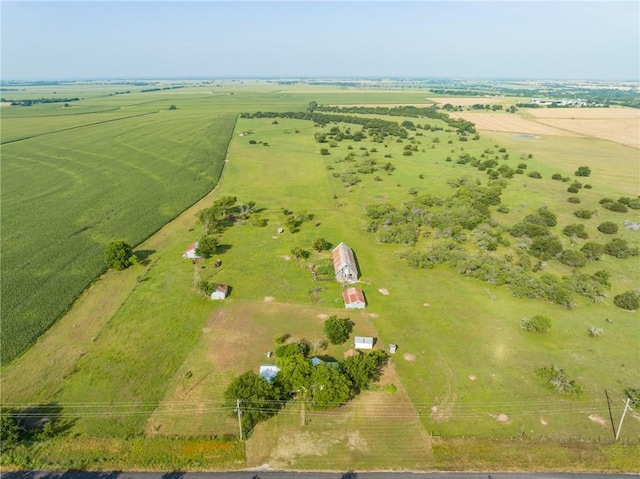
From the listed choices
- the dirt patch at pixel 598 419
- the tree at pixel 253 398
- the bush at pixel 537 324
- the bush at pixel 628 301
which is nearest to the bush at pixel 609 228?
the bush at pixel 628 301

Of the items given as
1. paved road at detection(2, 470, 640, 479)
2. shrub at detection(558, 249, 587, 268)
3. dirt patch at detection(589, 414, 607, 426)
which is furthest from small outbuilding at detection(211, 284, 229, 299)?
shrub at detection(558, 249, 587, 268)

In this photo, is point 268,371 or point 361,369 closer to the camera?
point 361,369

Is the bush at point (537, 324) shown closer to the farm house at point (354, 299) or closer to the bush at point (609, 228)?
the farm house at point (354, 299)

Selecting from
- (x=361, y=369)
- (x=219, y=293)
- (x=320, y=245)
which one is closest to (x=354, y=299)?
(x=361, y=369)

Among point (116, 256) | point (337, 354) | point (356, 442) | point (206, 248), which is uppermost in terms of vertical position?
point (116, 256)

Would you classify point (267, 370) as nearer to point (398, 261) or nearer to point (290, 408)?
point (290, 408)

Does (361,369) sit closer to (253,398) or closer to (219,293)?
(253,398)

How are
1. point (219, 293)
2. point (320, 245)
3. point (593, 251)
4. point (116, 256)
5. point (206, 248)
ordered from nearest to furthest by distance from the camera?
point (219, 293), point (116, 256), point (206, 248), point (593, 251), point (320, 245)
